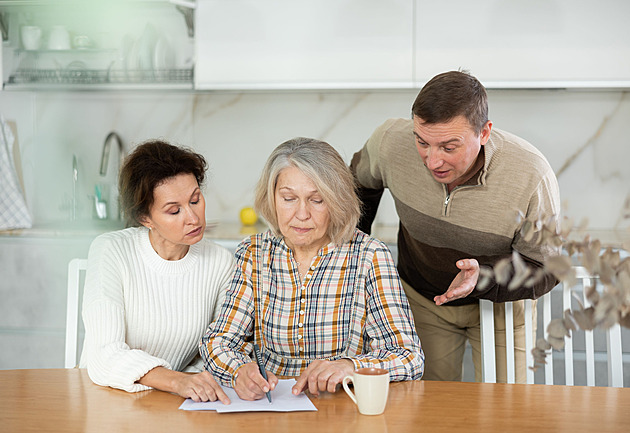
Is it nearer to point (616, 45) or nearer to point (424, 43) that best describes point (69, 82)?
point (424, 43)

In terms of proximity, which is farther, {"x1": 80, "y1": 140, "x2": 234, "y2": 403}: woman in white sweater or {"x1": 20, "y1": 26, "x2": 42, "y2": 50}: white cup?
{"x1": 20, "y1": 26, "x2": 42, "y2": 50}: white cup

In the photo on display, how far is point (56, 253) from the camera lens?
294 cm

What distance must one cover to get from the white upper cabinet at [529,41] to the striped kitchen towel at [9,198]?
6.44ft

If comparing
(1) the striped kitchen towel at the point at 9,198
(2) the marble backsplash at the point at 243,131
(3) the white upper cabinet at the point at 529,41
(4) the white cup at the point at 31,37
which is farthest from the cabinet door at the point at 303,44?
(1) the striped kitchen towel at the point at 9,198

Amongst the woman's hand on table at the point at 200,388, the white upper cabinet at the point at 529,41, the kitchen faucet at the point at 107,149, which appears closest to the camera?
the woman's hand on table at the point at 200,388

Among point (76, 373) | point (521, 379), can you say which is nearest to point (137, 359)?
point (76, 373)

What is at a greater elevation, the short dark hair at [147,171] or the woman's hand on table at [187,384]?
the short dark hair at [147,171]

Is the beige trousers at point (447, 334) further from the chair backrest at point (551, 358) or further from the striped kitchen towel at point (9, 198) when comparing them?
the striped kitchen towel at point (9, 198)

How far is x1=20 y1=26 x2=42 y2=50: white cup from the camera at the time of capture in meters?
3.20

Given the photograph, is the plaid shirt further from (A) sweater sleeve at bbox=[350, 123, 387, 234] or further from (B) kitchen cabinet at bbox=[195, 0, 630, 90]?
(B) kitchen cabinet at bbox=[195, 0, 630, 90]

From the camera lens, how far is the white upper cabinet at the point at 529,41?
2.68 meters

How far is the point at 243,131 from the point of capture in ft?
11.0

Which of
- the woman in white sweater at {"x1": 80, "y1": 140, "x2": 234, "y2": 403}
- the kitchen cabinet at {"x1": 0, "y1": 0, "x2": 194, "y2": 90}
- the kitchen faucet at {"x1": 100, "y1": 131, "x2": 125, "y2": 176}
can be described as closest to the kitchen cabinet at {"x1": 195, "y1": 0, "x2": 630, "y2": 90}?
the kitchen cabinet at {"x1": 0, "y1": 0, "x2": 194, "y2": 90}

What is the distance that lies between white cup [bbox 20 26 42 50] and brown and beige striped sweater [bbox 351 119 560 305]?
2004mm
